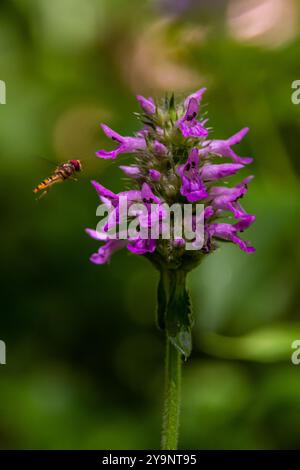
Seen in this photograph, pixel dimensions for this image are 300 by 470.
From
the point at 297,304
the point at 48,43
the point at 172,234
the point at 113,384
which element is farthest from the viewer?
the point at 48,43

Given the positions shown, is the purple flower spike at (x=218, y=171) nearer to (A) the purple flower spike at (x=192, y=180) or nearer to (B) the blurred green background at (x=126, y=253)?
(A) the purple flower spike at (x=192, y=180)

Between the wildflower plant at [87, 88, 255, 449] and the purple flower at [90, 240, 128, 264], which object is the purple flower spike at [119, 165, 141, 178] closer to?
the wildflower plant at [87, 88, 255, 449]

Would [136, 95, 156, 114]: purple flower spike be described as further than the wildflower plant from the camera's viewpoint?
Yes

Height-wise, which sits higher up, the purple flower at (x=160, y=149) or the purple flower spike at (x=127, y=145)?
the purple flower spike at (x=127, y=145)

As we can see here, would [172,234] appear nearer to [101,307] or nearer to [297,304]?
[297,304]

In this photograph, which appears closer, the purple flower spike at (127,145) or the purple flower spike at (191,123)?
the purple flower spike at (191,123)

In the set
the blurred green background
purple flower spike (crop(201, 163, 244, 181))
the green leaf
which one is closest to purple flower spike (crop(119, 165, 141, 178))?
purple flower spike (crop(201, 163, 244, 181))

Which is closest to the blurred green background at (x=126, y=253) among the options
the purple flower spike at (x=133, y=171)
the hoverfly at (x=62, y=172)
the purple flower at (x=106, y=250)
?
the hoverfly at (x=62, y=172)

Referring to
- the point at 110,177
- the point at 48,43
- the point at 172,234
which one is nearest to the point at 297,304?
the point at 110,177
